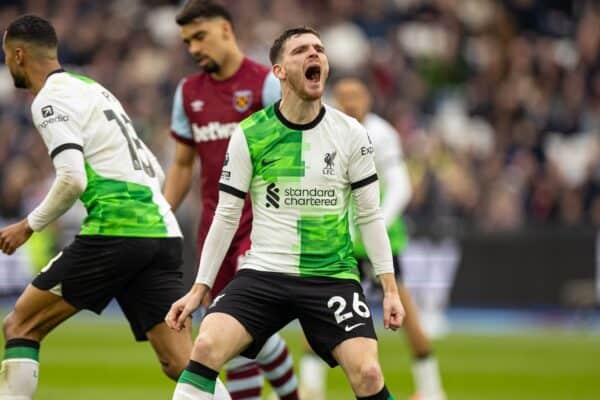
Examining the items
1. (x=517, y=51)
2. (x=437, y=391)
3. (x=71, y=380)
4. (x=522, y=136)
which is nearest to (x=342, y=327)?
(x=437, y=391)

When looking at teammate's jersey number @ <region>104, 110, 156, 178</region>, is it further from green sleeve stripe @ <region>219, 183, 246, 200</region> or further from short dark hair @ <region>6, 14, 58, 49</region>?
green sleeve stripe @ <region>219, 183, 246, 200</region>

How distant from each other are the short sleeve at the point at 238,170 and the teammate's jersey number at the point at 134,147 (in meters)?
0.97

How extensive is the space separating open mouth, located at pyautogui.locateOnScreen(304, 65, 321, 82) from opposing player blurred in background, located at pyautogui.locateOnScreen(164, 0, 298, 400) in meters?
1.75

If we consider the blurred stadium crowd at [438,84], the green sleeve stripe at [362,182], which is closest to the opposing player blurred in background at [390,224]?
the green sleeve stripe at [362,182]

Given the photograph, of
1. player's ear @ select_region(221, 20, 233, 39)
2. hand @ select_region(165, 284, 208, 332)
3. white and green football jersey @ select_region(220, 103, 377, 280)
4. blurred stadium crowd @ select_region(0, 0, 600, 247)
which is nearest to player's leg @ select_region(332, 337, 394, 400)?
white and green football jersey @ select_region(220, 103, 377, 280)

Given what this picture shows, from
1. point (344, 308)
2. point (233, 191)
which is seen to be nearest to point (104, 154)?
point (233, 191)

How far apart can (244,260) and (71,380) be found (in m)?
6.51

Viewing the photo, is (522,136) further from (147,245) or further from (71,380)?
(147,245)

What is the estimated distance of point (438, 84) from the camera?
76.1 feet

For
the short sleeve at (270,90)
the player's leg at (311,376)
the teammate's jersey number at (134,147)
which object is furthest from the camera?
the player's leg at (311,376)

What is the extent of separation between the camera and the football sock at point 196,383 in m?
7.45

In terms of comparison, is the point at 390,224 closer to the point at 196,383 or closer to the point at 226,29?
the point at 226,29

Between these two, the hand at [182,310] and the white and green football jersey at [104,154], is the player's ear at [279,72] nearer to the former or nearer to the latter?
the white and green football jersey at [104,154]

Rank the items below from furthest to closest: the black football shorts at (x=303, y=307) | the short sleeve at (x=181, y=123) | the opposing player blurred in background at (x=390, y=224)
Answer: the opposing player blurred in background at (x=390, y=224), the short sleeve at (x=181, y=123), the black football shorts at (x=303, y=307)
